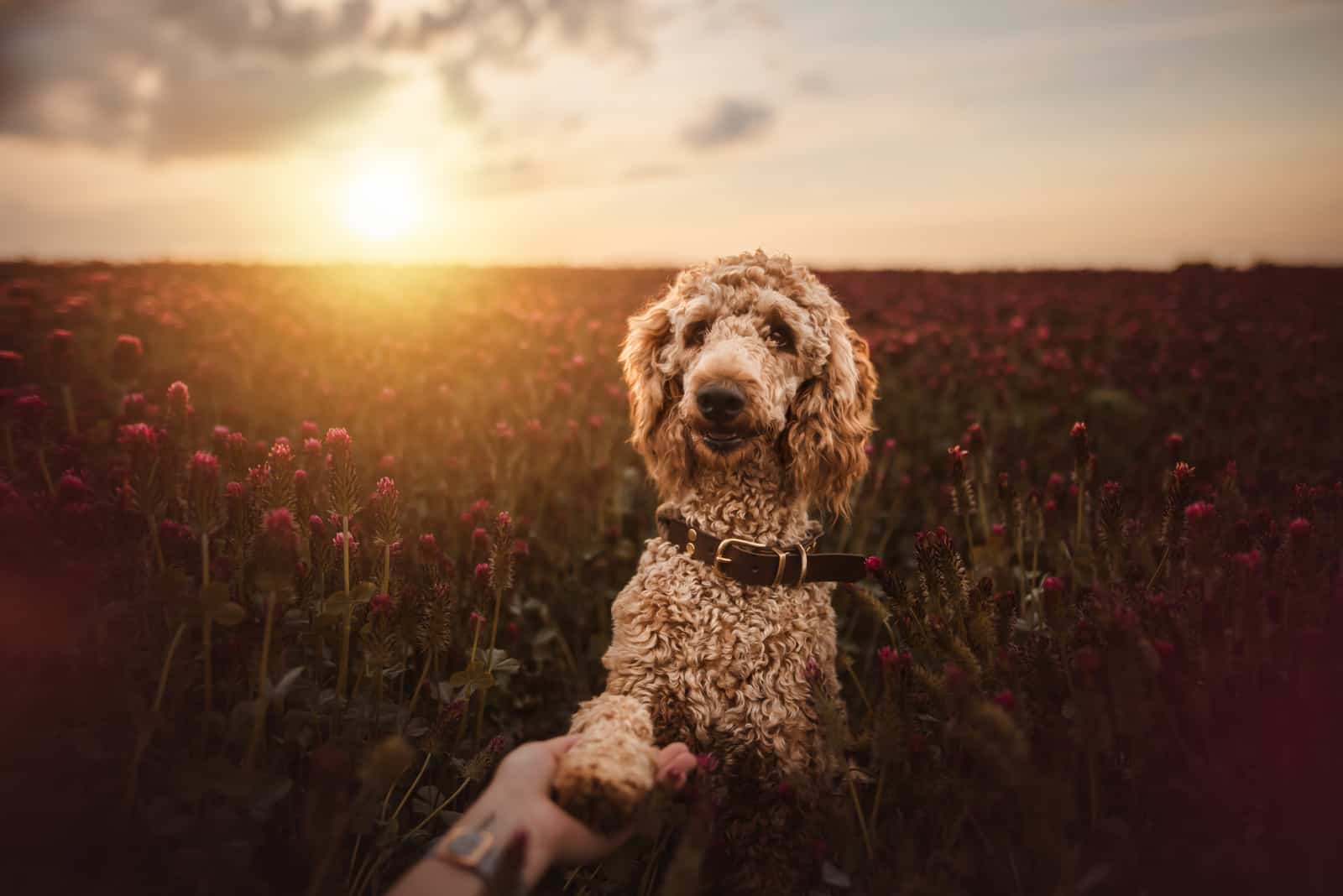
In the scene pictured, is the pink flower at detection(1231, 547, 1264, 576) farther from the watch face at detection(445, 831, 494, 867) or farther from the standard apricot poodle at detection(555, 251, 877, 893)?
the watch face at detection(445, 831, 494, 867)

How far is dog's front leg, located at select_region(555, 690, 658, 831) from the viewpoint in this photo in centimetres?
179

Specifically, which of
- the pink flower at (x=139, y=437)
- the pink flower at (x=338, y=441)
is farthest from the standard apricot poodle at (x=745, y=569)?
the pink flower at (x=139, y=437)

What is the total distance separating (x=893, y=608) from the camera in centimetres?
248

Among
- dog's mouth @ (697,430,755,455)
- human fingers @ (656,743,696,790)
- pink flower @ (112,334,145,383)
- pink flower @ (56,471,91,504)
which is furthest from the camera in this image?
pink flower @ (112,334,145,383)

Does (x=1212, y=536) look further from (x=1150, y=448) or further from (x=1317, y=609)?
(x=1150, y=448)

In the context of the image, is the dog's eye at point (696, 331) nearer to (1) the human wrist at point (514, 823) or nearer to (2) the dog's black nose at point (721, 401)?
(2) the dog's black nose at point (721, 401)

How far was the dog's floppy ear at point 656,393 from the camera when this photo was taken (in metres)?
Result: 2.78

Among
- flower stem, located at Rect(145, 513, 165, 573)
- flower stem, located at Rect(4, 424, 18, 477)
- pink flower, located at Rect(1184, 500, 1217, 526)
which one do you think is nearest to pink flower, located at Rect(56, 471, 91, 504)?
flower stem, located at Rect(145, 513, 165, 573)

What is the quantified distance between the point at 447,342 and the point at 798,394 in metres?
6.24

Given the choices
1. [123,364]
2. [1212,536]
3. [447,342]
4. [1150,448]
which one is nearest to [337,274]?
[447,342]

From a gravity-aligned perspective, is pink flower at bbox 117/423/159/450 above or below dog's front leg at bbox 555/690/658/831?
above

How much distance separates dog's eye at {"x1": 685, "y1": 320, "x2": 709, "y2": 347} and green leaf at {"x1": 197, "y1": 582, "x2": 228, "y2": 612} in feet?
5.93

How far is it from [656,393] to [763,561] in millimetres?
850

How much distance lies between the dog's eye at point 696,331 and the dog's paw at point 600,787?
161cm
